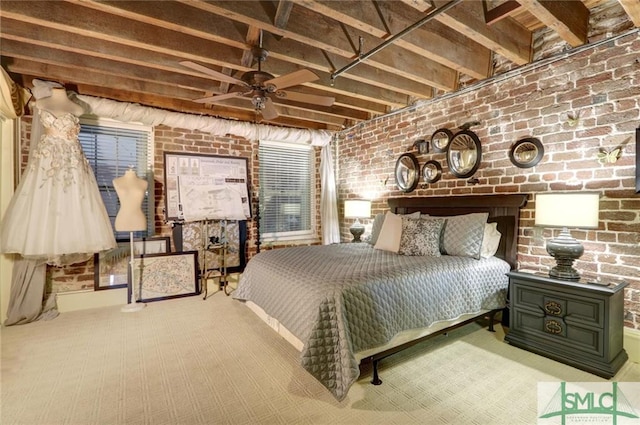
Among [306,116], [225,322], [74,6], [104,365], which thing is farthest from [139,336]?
[306,116]

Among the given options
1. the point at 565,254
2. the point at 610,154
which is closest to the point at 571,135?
the point at 610,154

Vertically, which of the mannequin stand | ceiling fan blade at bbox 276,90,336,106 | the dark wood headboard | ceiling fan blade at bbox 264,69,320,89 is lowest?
the mannequin stand

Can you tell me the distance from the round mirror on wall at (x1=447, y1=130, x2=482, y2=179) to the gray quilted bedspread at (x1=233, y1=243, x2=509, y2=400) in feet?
3.32

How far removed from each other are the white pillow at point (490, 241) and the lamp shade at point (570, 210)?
0.58 m

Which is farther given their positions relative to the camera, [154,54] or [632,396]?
[154,54]

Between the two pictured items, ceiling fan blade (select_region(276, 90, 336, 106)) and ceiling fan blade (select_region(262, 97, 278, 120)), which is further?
ceiling fan blade (select_region(262, 97, 278, 120))

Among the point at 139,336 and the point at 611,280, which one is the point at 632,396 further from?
the point at 139,336

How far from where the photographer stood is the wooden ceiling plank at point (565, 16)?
77.3 inches

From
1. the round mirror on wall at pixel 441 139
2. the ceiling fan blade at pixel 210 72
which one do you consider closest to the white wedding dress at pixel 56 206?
the ceiling fan blade at pixel 210 72

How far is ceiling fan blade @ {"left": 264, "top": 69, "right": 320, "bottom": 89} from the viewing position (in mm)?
2219

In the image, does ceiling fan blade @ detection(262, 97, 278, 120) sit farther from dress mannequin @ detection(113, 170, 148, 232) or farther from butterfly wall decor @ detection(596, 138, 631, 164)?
butterfly wall decor @ detection(596, 138, 631, 164)

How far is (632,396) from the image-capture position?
178 cm

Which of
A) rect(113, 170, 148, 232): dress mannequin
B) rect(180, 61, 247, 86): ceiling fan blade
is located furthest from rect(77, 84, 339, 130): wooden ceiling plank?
rect(180, 61, 247, 86): ceiling fan blade

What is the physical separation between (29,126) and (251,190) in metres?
2.49
